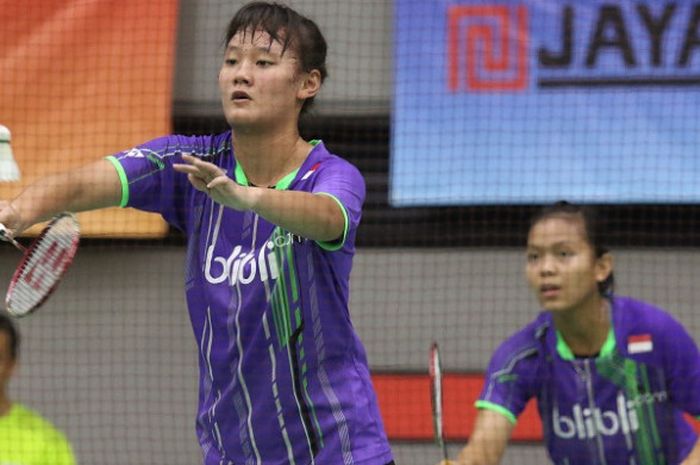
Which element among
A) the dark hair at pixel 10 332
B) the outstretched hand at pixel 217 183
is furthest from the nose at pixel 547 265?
the dark hair at pixel 10 332

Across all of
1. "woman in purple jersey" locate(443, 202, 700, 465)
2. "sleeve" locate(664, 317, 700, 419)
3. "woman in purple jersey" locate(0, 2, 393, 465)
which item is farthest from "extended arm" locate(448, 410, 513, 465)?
"woman in purple jersey" locate(0, 2, 393, 465)

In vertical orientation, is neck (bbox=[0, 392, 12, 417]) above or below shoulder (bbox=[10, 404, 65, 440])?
above

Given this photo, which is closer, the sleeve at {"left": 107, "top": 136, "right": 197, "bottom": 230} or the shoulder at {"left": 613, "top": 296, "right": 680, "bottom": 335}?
the sleeve at {"left": 107, "top": 136, "right": 197, "bottom": 230}

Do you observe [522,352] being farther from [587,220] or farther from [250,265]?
[250,265]

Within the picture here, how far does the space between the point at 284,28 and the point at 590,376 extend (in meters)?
1.55

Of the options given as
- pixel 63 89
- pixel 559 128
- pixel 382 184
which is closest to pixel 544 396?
pixel 559 128

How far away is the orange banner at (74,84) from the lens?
262 inches

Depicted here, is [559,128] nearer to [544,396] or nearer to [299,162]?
[544,396]

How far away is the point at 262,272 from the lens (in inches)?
136

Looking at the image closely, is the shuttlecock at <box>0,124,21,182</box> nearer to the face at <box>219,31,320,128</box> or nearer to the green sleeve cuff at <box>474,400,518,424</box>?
the face at <box>219,31,320,128</box>

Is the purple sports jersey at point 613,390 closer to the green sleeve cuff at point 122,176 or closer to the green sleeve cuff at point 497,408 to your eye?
the green sleeve cuff at point 497,408

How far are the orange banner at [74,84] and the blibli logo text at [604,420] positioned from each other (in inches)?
112

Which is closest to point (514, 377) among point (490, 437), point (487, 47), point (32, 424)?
point (490, 437)

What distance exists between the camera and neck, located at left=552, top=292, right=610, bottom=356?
4461 mm
